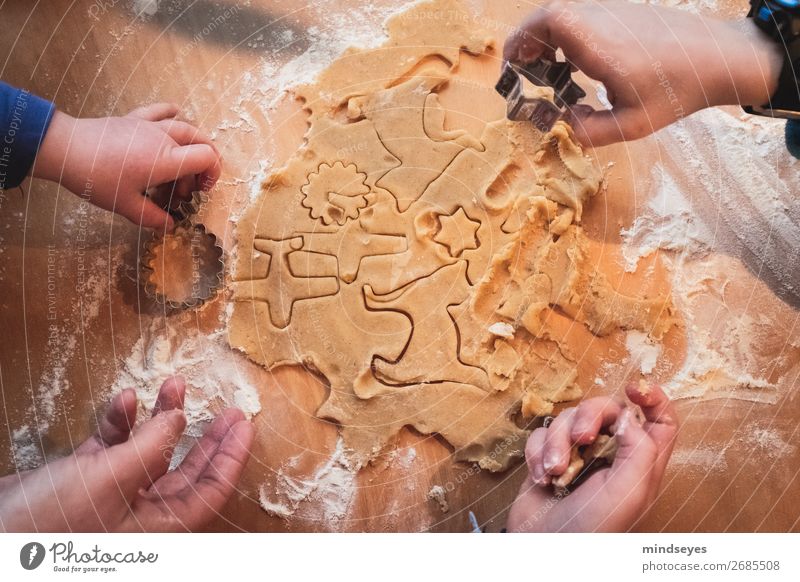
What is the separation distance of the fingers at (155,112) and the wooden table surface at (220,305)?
35 millimetres

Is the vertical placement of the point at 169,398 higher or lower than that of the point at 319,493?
higher

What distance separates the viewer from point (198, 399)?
842mm

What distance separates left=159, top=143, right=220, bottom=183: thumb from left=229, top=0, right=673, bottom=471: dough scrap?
0.08 m

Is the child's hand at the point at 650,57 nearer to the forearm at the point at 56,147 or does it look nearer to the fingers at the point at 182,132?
the fingers at the point at 182,132

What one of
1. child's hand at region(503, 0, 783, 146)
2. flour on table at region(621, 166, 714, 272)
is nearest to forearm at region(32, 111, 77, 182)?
child's hand at region(503, 0, 783, 146)

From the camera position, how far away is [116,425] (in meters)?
0.76

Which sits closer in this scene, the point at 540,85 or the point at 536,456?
the point at 536,456

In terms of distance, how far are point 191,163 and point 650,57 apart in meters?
0.64

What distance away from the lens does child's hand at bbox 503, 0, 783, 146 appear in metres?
0.80

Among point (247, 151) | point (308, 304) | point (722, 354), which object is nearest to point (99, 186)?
point (247, 151)

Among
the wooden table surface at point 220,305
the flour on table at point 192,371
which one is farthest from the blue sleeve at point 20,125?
the flour on table at point 192,371

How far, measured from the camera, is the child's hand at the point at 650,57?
0.80m

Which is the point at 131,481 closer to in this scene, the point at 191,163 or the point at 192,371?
the point at 192,371

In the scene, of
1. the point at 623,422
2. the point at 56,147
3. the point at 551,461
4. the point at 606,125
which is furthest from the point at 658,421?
the point at 56,147
